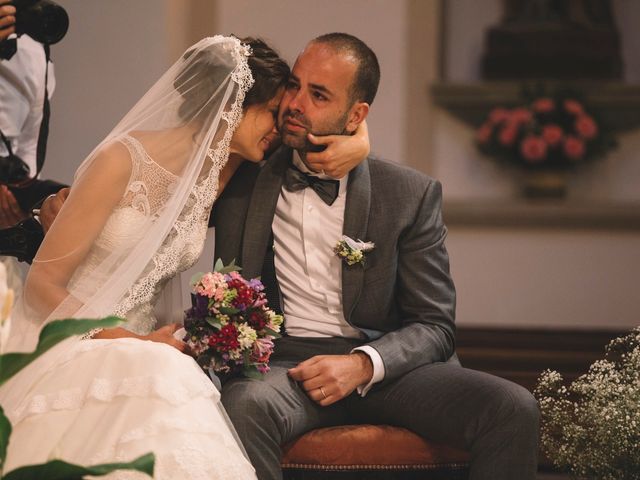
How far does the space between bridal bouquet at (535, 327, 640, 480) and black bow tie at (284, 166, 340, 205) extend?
2.99 ft

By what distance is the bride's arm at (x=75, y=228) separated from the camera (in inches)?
113

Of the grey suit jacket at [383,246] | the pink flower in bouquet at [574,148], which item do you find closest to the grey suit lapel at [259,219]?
the grey suit jacket at [383,246]

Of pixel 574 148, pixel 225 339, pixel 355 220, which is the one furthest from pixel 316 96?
pixel 574 148

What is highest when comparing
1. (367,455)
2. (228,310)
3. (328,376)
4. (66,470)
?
(66,470)

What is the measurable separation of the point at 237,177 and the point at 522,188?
4.10 metres

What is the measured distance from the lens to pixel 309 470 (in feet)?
9.79

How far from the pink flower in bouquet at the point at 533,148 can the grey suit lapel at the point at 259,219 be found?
3724 millimetres

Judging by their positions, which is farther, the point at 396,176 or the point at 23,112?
the point at 23,112

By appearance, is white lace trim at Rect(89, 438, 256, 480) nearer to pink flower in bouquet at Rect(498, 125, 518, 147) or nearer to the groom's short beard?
the groom's short beard

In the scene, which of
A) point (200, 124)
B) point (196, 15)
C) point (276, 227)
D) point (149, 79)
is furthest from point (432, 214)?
point (196, 15)

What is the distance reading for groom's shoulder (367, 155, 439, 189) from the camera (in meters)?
3.32

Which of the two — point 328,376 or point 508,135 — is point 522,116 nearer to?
point 508,135

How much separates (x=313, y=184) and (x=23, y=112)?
149 centimetres

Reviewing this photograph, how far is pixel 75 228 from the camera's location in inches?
114
